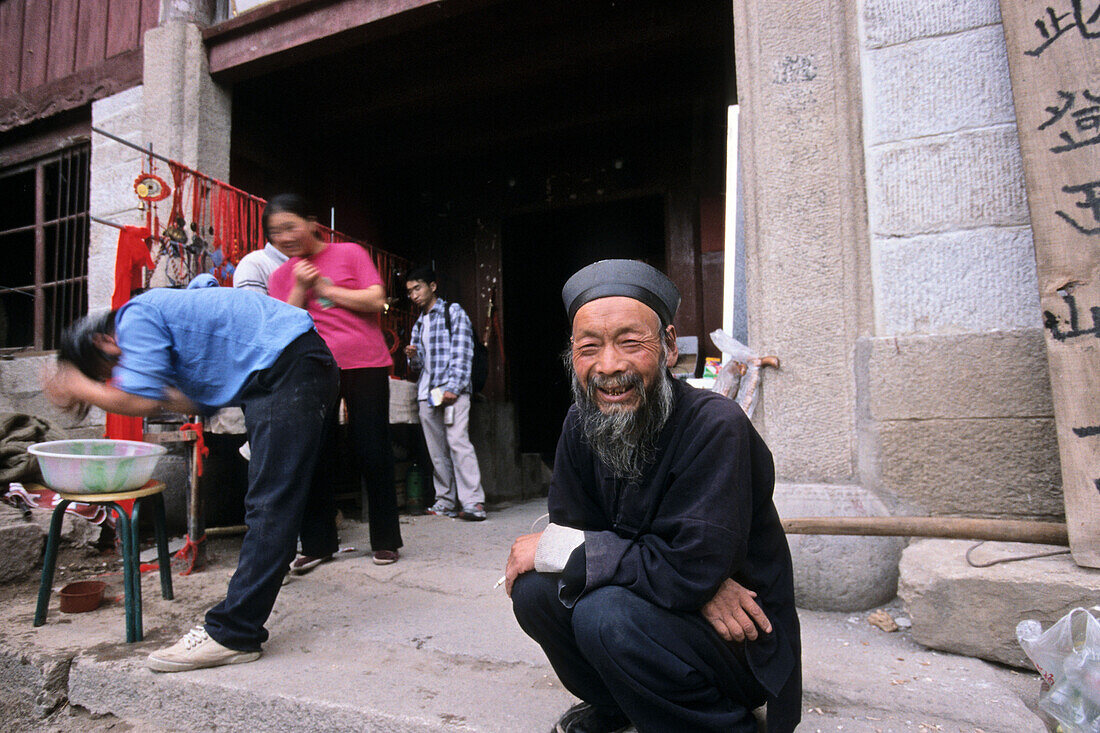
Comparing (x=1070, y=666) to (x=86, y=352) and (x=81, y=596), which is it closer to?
(x=86, y=352)

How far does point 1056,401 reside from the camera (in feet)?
6.80

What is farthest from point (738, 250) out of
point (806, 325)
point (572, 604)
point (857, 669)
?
point (572, 604)

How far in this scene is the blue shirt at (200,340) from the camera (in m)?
2.16

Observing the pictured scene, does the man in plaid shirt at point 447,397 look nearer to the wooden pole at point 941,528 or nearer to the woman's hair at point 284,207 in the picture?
the woman's hair at point 284,207

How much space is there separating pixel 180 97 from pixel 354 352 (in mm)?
2951

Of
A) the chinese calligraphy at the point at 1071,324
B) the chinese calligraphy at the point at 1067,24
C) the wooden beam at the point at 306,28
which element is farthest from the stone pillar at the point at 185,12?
the chinese calligraphy at the point at 1071,324

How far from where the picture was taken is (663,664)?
1.32 meters

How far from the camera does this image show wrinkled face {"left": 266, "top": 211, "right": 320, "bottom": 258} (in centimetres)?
297

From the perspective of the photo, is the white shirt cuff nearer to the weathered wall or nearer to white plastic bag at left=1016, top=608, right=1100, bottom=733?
white plastic bag at left=1016, top=608, right=1100, bottom=733

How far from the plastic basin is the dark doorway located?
430 centimetres

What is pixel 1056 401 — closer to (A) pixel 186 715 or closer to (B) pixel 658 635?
(B) pixel 658 635

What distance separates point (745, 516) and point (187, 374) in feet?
6.72

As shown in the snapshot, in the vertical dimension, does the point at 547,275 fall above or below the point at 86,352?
above

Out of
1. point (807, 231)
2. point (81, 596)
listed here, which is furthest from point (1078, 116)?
point (81, 596)
